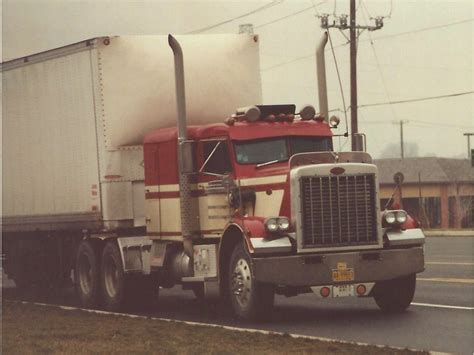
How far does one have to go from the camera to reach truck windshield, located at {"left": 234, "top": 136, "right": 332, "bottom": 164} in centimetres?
1722

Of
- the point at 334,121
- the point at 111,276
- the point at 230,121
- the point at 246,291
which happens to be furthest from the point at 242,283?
the point at 111,276

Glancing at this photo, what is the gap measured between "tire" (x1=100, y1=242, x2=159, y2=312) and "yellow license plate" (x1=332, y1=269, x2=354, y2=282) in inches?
182

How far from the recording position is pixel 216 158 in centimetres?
1759

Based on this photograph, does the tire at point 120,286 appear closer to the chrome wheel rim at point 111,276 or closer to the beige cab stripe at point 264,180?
the chrome wheel rim at point 111,276

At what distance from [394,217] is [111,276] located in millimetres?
5600

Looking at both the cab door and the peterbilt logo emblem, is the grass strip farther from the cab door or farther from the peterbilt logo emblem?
the peterbilt logo emblem

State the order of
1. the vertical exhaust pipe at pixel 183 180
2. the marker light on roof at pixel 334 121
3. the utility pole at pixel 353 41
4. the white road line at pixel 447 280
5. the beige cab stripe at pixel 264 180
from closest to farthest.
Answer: the beige cab stripe at pixel 264 180
the vertical exhaust pipe at pixel 183 180
the marker light on roof at pixel 334 121
the white road line at pixel 447 280
the utility pole at pixel 353 41

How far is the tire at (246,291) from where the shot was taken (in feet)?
52.2

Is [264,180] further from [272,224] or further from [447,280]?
[447,280]

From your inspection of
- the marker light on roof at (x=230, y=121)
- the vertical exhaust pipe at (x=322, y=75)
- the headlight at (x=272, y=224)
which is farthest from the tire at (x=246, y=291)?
the vertical exhaust pipe at (x=322, y=75)

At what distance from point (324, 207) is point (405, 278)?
1966mm

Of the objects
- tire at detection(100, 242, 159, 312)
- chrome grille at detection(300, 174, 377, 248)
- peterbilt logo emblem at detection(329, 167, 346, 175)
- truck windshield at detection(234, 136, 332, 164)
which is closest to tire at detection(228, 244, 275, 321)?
chrome grille at detection(300, 174, 377, 248)

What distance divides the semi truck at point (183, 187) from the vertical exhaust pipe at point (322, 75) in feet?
0.09

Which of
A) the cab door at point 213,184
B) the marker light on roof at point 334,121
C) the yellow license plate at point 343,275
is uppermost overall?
the marker light on roof at point 334,121
